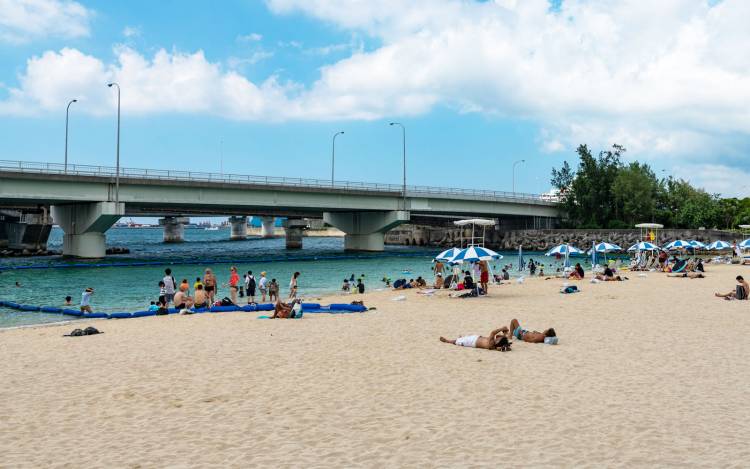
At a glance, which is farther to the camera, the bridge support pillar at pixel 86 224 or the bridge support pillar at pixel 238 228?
the bridge support pillar at pixel 238 228

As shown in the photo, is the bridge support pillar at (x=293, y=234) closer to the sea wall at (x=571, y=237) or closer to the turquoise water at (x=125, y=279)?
the sea wall at (x=571, y=237)

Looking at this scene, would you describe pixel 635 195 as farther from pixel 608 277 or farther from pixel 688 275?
pixel 608 277

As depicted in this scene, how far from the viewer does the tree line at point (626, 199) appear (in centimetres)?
9019

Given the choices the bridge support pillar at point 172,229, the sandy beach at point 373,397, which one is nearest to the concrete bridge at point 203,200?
the sandy beach at point 373,397

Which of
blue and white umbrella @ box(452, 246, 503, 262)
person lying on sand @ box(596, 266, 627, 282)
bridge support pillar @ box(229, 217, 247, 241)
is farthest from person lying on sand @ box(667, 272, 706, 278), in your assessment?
bridge support pillar @ box(229, 217, 247, 241)

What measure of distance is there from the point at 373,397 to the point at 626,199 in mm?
91606

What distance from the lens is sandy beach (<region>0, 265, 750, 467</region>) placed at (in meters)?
7.10

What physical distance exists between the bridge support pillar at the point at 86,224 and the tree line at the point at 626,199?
69902 millimetres

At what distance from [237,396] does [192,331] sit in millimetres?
7902

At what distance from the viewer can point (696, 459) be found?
679 cm

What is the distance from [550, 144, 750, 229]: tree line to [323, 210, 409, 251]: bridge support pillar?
120ft

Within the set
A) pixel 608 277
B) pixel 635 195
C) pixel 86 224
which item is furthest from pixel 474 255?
pixel 635 195

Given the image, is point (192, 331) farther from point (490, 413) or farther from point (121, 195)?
point (121, 195)

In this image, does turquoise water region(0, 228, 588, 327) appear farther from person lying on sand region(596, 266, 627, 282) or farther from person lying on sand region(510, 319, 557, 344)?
person lying on sand region(510, 319, 557, 344)
